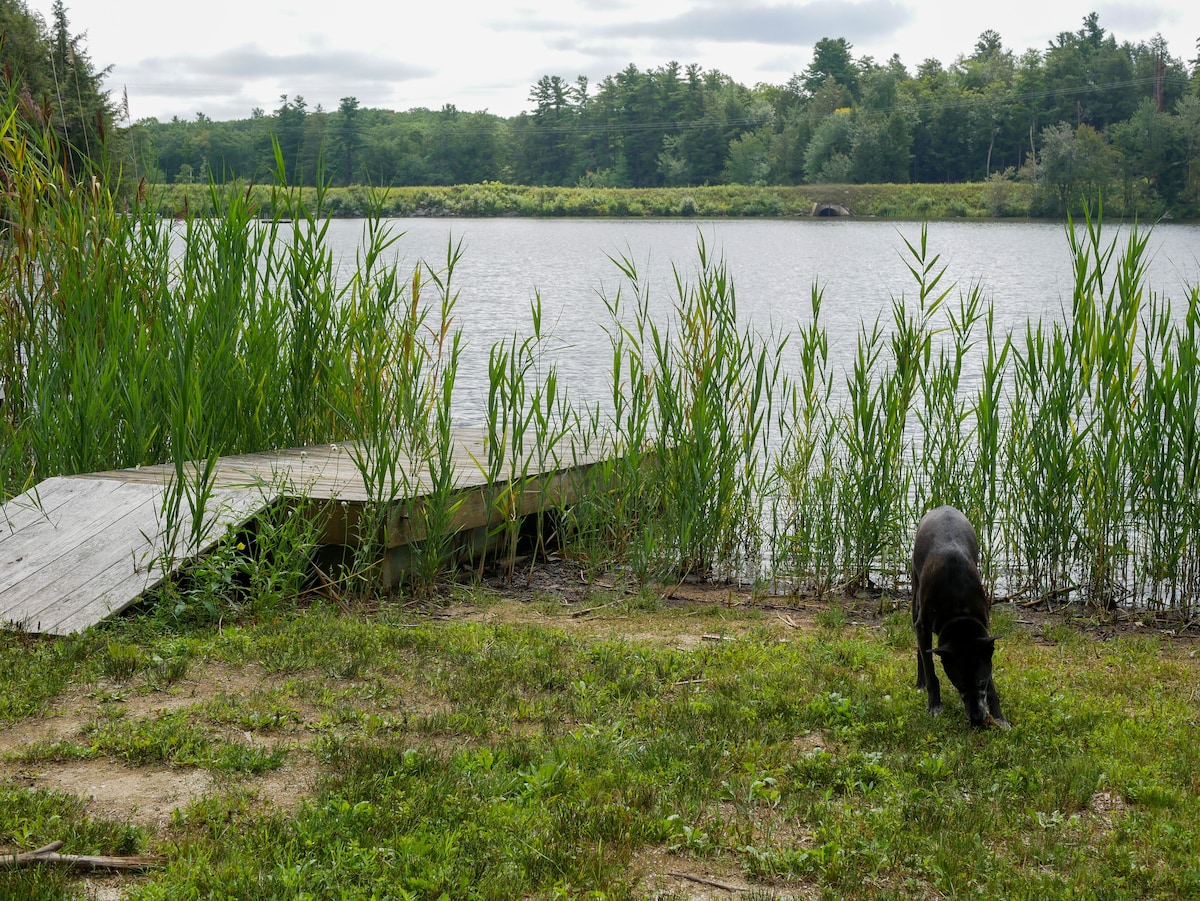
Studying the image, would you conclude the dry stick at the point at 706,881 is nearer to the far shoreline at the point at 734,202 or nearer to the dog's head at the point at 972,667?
the dog's head at the point at 972,667


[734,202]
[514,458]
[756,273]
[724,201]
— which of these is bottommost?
[514,458]

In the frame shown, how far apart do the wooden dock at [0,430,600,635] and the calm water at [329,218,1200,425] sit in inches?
59.2

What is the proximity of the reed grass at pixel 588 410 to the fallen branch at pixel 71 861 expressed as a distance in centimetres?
267

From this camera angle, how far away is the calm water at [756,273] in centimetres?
1864

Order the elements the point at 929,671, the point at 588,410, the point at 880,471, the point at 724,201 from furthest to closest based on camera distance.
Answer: the point at 724,201 < the point at 880,471 < the point at 588,410 < the point at 929,671

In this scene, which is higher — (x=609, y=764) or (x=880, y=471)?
(x=880, y=471)

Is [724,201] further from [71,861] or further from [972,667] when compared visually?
[71,861]

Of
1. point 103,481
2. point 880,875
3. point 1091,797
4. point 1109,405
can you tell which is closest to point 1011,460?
point 1109,405

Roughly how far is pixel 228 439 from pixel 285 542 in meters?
1.26

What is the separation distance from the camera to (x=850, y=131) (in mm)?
79625

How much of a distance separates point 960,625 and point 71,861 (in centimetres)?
305

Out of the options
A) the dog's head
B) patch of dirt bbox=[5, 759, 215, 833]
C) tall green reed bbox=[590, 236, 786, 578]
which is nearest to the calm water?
tall green reed bbox=[590, 236, 786, 578]

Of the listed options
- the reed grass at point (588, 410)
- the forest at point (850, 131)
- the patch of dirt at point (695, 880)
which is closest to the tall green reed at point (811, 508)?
the reed grass at point (588, 410)

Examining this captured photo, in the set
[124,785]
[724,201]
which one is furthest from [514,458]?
[724,201]
